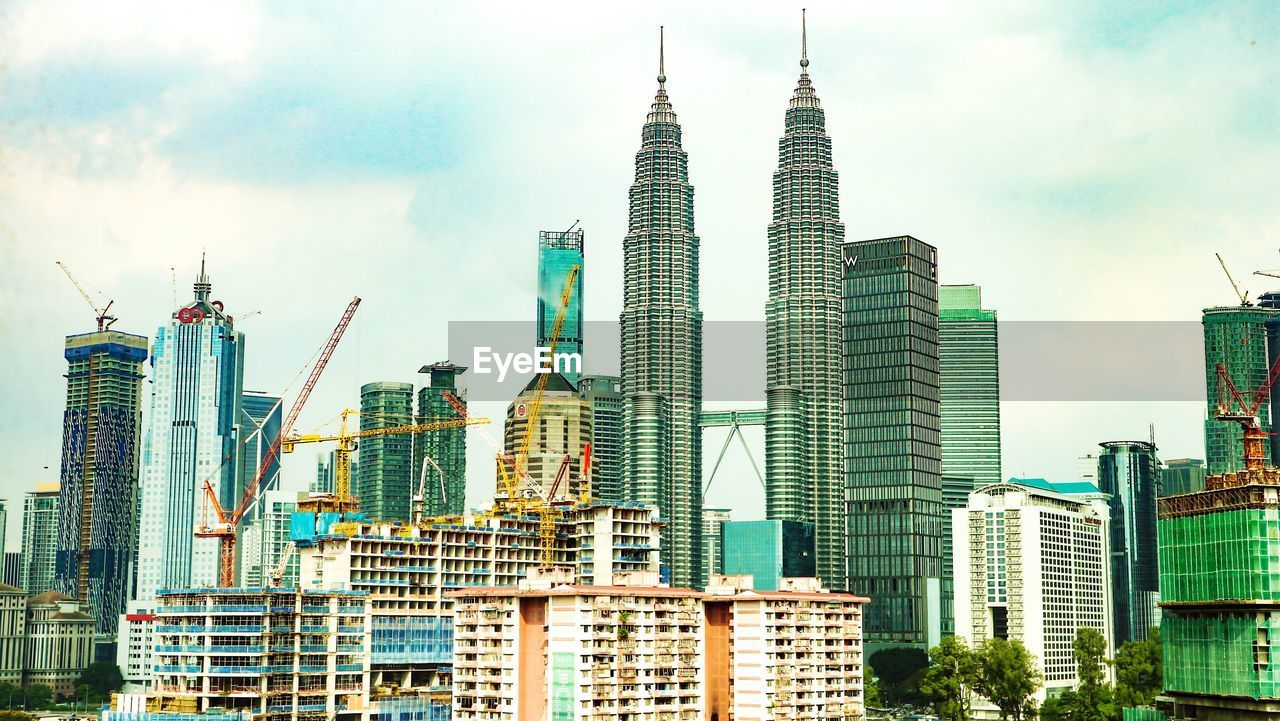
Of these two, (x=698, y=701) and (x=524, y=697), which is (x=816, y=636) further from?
(x=524, y=697)

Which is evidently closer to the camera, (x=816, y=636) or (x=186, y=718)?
(x=186, y=718)

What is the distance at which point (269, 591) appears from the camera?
166875mm

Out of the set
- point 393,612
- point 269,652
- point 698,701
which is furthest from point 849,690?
point 269,652

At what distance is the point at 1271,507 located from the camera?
13450cm

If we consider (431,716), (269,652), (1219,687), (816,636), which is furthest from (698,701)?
(1219,687)

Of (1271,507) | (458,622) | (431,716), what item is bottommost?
(431,716)

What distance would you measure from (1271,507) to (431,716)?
95868 millimetres

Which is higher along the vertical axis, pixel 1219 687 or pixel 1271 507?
pixel 1271 507

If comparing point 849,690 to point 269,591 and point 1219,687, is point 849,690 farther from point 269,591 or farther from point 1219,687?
point 269,591

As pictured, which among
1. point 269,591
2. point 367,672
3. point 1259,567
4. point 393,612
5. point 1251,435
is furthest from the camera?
point 393,612

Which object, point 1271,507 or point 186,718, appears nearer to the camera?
point 1271,507

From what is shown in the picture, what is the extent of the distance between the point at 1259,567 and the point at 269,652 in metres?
98.2

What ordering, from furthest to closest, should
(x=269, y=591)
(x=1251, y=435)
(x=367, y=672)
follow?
(x=367, y=672) → (x=269, y=591) → (x=1251, y=435)

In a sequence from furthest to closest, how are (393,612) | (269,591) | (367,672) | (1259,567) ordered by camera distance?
(393,612) < (367,672) < (269,591) < (1259,567)
